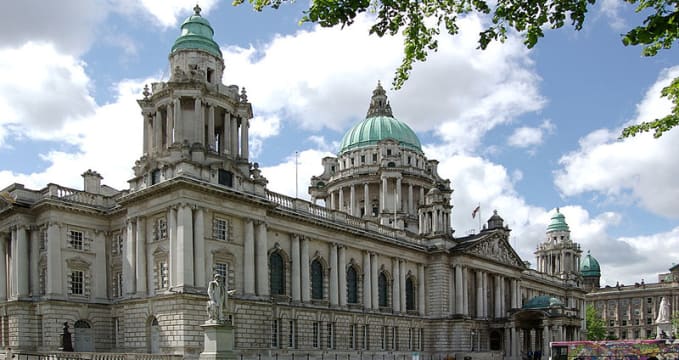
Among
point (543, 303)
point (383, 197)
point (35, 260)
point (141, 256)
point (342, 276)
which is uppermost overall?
point (383, 197)

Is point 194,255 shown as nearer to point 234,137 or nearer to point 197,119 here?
point 197,119

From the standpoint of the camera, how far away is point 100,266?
48.3 metres

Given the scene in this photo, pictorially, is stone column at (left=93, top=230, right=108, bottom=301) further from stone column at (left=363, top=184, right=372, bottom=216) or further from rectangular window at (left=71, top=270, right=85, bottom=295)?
stone column at (left=363, top=184, right=372, bottom=216)

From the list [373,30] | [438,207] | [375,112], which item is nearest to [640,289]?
[375,112]

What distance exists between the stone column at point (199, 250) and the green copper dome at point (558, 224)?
295 ft

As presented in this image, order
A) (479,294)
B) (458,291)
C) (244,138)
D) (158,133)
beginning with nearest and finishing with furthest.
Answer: (158,133), (244,138), (458,291), (479,294)

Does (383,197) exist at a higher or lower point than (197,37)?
lower

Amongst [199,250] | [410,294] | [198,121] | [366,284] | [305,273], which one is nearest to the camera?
[199,250]

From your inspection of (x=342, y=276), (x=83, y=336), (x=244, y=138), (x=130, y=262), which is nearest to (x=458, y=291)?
(x=342, y=276)

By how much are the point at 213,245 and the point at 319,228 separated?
1274 centimetres

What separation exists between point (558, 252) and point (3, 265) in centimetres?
9220

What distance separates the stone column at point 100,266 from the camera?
47781mm

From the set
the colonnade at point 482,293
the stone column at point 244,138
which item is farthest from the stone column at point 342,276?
the colonnade at point 482,293

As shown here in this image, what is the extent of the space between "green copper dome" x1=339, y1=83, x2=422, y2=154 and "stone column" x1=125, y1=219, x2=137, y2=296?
4710 centimetres
